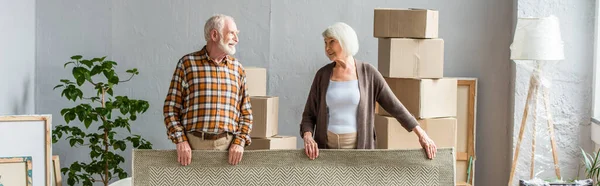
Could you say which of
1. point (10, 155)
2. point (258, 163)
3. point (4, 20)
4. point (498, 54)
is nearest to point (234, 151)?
point (258, 163)

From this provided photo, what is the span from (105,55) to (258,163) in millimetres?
2106

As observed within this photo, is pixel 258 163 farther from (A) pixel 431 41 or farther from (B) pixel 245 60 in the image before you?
(B) pixel 245 60

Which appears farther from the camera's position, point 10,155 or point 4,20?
point 4,20

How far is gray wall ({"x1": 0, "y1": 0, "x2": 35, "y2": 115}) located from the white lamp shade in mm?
2737

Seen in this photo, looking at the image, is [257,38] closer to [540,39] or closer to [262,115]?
[262,115]

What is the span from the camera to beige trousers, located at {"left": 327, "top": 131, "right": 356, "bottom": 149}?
3713mm

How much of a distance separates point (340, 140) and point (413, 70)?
107 cm

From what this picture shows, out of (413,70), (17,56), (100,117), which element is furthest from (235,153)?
(17,56)

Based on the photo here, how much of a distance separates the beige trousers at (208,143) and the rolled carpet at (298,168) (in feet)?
0.07

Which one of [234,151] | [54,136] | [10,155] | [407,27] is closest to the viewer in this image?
[234,151]

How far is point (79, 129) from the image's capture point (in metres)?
5.07

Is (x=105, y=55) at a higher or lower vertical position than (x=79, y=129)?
higher

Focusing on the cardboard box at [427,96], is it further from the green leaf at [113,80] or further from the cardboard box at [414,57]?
the green leaf at [113,80]

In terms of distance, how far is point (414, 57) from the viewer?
4.63 meters
